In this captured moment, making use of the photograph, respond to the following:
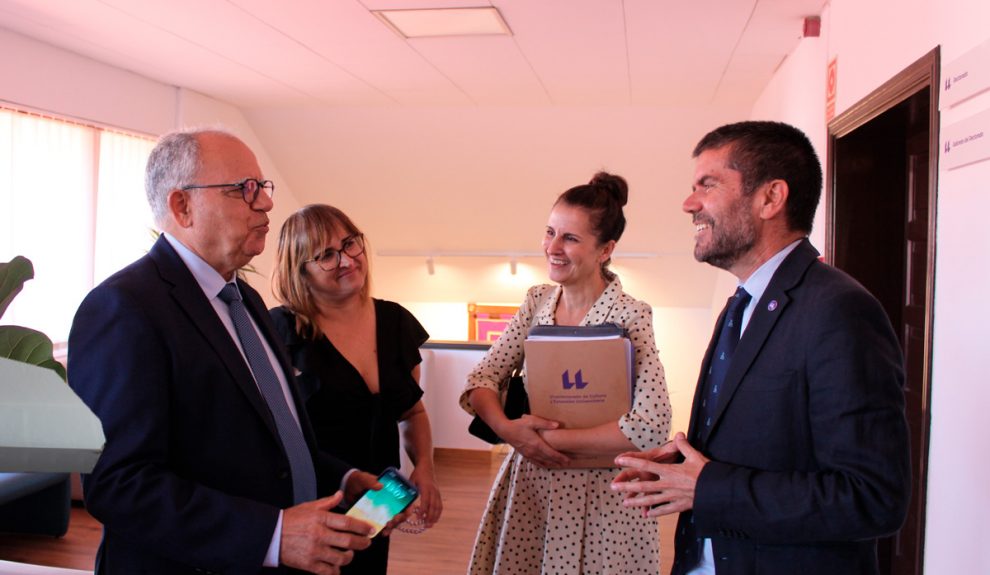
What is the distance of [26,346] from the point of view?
94 cm

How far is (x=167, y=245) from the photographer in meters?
1.48

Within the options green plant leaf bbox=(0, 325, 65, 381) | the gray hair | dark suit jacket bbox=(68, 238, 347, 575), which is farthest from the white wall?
green plant leaf bbox=(0, 325, 65, 381)

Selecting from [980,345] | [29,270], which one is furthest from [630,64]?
[29,270]

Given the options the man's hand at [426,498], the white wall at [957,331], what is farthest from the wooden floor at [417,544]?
the man's hand at [426,498]

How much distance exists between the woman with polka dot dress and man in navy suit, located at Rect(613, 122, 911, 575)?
387mm

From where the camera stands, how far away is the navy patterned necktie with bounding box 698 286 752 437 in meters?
1.47

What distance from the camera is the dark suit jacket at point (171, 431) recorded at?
125 cm

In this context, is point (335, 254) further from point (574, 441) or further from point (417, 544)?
point (417, 544)

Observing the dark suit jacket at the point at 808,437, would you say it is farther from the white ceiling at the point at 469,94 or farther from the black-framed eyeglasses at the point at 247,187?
the white ceiling at the point at 469,94

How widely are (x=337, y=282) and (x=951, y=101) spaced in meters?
1.81

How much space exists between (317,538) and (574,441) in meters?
0.75

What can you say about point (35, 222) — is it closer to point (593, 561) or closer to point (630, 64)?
point (630, 64)

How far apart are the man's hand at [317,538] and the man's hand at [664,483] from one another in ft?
1.51

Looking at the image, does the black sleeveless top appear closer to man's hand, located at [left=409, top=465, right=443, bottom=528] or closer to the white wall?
man's hand, located at [left=409, top=465, right=443, bottom=528]
